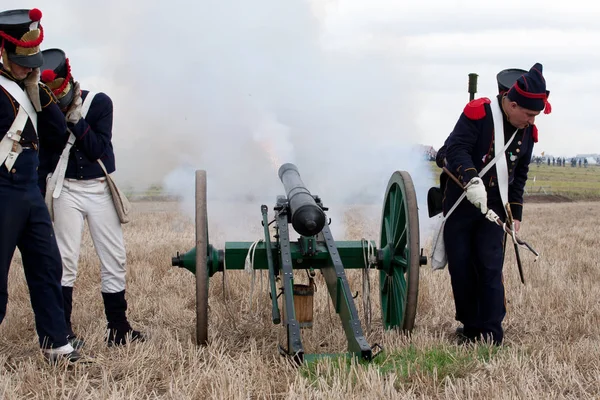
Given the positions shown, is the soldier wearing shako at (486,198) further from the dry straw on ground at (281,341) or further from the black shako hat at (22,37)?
the black shako hat at (22,37)

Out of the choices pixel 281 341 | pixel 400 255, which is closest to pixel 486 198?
pixel 400 255

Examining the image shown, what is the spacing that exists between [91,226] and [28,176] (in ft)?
2.93

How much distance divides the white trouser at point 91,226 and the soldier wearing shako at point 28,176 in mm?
562

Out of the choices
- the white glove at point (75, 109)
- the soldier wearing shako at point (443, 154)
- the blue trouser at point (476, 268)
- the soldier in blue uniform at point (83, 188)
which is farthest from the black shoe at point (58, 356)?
the soldier wearing shako at point (443, 154)

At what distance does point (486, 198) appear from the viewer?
15.3ft

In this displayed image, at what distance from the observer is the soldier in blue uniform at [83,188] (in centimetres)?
455

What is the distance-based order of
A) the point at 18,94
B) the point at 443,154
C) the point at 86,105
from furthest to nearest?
the point at 443,154
the point at 86,105
the point at 18,94

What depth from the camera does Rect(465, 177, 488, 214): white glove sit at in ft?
14.9

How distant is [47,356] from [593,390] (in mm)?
2858

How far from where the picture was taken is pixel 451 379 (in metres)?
3.68

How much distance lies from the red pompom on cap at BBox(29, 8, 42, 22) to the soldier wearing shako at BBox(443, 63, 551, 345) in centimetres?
264

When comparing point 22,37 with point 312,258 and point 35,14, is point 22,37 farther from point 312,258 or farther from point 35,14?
point 312,258

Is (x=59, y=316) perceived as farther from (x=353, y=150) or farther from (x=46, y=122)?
(x=353, y=150)

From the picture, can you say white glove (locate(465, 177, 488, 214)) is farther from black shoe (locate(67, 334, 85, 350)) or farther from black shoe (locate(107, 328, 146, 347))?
black shoe (locate(67, 334, 85, 350))
